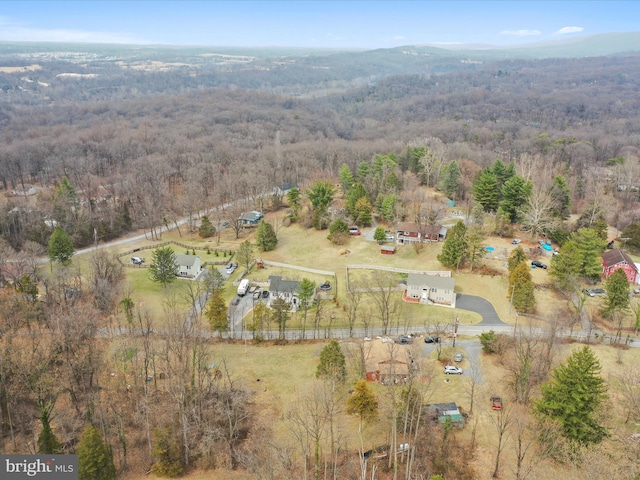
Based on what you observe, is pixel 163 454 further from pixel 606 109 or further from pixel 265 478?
pixel 606 109

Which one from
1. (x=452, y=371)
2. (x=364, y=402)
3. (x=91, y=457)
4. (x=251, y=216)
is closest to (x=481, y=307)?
(x=452, y=371)

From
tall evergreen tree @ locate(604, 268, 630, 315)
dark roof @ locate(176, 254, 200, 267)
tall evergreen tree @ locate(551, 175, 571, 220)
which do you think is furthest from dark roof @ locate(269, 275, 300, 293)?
tall evergreen tree @ locate(551, 175, 571, 220)

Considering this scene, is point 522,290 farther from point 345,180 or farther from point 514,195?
point 345,180

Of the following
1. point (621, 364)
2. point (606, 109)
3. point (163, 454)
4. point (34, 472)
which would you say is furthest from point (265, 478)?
point (606, 109)

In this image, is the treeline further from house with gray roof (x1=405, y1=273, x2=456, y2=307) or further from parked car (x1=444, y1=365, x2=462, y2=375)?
parked car (x1=444, y1=365, x2=462, y2=375)

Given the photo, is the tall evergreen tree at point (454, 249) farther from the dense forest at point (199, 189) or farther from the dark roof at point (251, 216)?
the dark roof at point (251, 216)
